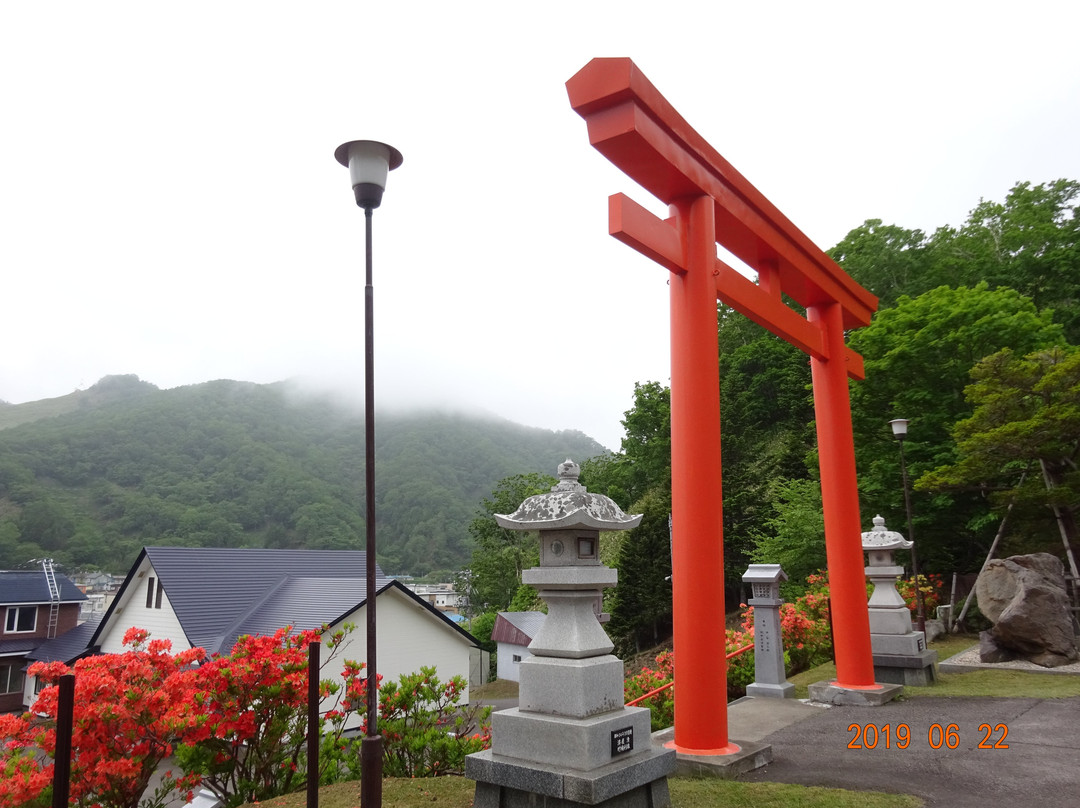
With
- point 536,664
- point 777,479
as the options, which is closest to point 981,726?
point 536,664

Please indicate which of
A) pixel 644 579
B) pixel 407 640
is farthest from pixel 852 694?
pixel 644 579

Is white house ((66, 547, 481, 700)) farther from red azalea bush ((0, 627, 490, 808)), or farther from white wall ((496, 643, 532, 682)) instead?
white wall ((496, 643, 532, 682))

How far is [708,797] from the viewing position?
4984 millimetres

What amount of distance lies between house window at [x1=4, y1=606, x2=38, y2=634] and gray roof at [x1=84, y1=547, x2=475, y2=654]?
847 cm

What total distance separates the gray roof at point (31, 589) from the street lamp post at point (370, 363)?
31096 millimetres

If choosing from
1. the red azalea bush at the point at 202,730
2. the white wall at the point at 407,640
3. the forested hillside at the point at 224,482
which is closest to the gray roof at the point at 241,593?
the white wall at the point at 407,640

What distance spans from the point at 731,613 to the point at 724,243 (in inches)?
957

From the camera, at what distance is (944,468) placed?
1445 centimetres

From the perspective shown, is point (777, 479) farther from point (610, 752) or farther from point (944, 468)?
point (610, 752)

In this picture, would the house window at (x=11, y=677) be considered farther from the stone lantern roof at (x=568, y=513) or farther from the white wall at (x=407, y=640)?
the stone lantern roof at (x=568, y=513)

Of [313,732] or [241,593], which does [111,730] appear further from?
[241,593]

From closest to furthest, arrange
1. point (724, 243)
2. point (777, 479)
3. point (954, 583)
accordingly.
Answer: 1. point (724, 243)
2. point (954, 583)
3. point (777, 479)

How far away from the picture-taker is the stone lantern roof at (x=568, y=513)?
477 cm

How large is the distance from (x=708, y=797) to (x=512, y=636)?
3097 centimetres
